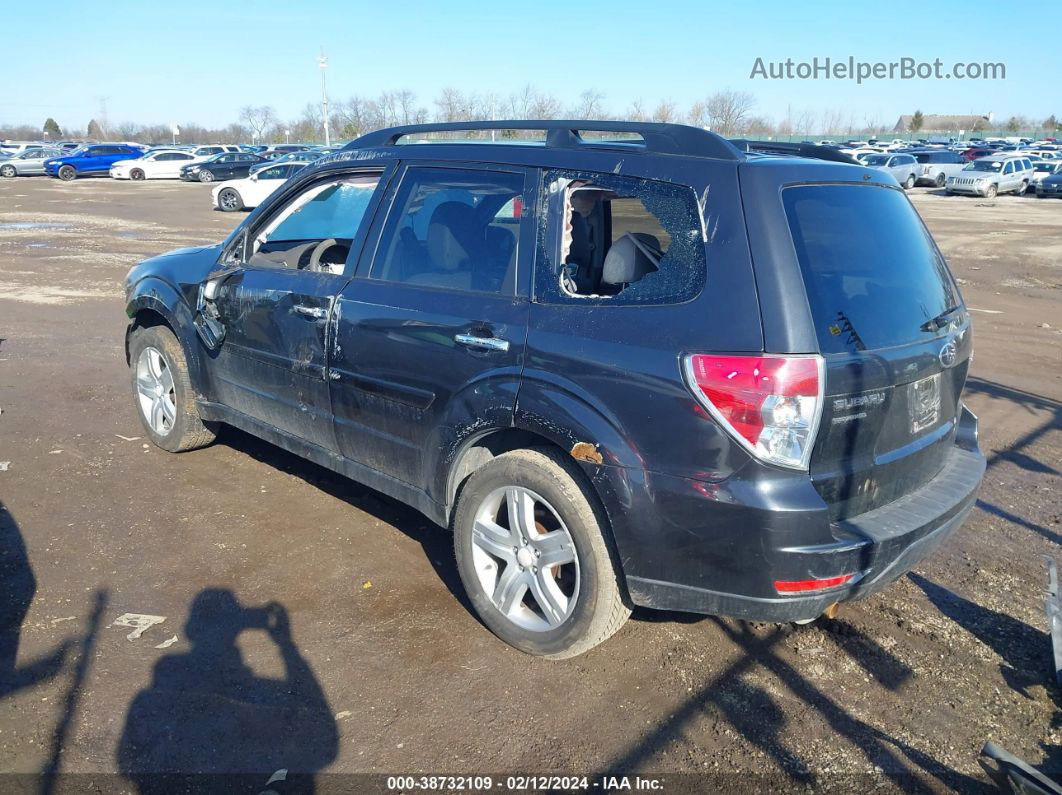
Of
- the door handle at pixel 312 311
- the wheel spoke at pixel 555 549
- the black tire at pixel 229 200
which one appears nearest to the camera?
the wheel spoke at pixel 555 549

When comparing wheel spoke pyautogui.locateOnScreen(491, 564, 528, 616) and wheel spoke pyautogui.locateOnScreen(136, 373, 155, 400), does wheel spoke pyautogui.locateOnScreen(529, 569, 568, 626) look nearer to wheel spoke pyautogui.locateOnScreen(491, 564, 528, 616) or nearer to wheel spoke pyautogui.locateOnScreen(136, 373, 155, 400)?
wheel spoke pyautogui.locateOnScreen(491, 564, 528, 616)

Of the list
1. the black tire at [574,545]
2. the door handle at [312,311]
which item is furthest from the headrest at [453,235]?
the black tire at [574,545]

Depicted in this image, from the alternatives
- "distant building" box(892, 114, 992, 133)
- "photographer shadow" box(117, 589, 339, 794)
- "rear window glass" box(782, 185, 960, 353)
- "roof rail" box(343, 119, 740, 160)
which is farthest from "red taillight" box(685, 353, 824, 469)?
"distant building" box(892, 114, 992, 133)

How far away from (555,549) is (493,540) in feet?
1.06

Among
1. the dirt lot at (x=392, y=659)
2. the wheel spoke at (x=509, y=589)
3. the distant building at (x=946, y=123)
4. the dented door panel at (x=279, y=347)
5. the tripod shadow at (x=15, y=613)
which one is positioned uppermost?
the distant building at (x=946, y=123)

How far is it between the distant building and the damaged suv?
401 feet

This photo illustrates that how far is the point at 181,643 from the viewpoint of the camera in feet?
11.5

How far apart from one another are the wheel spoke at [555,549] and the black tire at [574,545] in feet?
0.17

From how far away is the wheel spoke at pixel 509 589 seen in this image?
3.47 m

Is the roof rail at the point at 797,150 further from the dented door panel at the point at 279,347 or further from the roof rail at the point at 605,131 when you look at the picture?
the dented door panel at the point at 279,347

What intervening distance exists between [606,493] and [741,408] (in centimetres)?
59

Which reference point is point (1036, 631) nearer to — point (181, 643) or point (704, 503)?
point (704, 503)

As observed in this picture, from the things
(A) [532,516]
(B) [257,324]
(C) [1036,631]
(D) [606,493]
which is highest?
(B) [257,324]

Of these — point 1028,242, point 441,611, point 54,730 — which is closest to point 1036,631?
point 441,611
